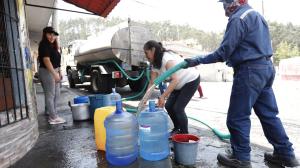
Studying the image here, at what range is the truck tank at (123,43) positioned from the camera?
10.1 meters

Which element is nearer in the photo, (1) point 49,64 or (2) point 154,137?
(2) point 154,137

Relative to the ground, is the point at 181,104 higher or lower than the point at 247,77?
lower

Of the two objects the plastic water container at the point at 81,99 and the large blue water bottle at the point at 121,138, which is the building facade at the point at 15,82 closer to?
the large blue water bottle at the point at 121,138

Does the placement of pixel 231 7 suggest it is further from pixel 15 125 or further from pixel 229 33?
pixel 15 125

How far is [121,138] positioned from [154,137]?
1.33ft

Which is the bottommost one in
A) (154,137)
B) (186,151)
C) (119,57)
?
(186,151)

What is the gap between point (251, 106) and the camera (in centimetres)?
304

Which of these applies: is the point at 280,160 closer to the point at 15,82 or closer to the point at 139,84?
the point at 15,82

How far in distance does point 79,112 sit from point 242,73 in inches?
157

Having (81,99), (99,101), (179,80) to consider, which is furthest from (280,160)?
(81,99)

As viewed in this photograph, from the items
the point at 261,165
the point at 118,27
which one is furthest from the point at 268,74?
the point at 118,27

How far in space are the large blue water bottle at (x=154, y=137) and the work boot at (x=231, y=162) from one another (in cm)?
65

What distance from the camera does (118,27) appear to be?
1035 centimetres

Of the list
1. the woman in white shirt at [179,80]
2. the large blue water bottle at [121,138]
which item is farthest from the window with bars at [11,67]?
the woman in white shirt at [179,80]
